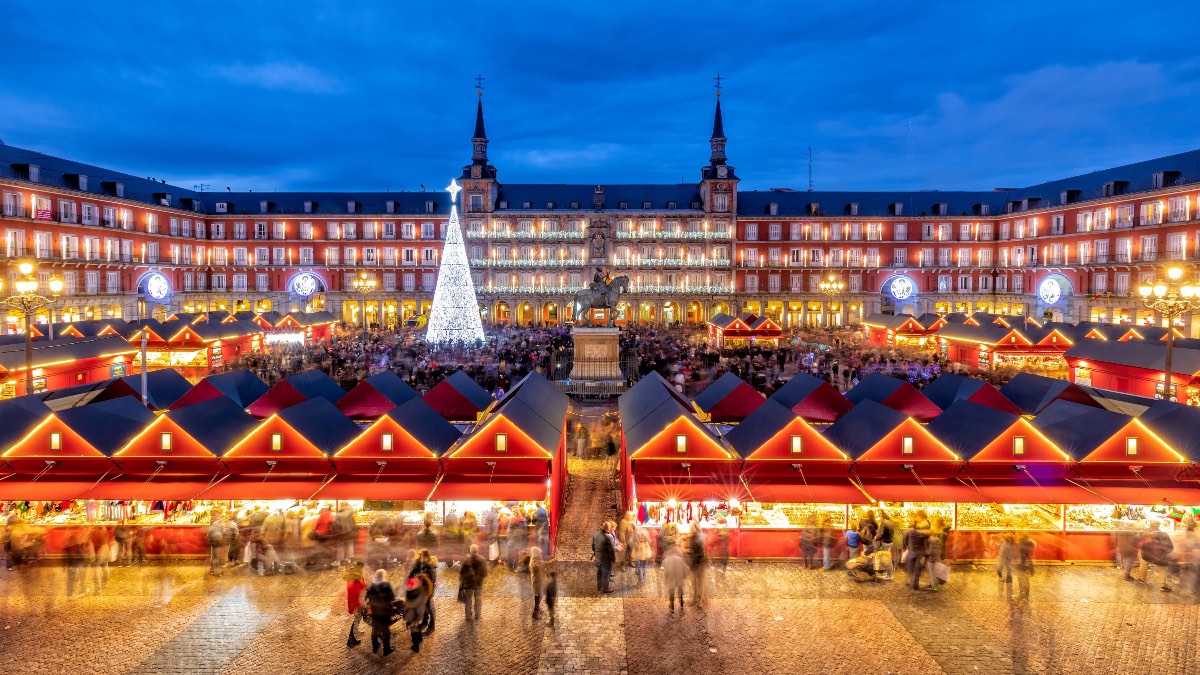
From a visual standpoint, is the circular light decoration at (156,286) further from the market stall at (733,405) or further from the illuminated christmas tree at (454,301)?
the market stall at (733,405)

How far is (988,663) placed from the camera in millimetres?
11078

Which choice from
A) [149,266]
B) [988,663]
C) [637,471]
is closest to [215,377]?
[637,471]

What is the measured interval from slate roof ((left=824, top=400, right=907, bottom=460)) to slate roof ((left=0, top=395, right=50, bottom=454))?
18823 millimetres

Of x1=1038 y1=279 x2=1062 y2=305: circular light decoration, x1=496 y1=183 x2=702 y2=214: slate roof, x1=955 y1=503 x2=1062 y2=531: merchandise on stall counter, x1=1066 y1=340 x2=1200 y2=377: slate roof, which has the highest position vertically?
x1=496 y1=183 x2=702 y2=214: slate roof

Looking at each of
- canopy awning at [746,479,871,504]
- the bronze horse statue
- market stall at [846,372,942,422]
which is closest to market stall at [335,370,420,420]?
canopy awning at [746,479,871,504]

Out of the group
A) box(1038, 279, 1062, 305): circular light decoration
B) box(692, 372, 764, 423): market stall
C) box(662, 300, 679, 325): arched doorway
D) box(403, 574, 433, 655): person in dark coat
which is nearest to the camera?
box(403, 574, 433, 655): person in dark coat

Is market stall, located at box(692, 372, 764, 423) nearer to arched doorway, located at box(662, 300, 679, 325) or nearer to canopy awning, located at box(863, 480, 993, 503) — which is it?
canopy awning, located at box(863, 480, 993, 503)

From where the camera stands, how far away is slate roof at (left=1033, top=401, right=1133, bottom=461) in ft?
53.1

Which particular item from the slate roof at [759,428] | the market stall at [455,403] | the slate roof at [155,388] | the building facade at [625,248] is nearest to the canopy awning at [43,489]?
the slate roof at [155,388]

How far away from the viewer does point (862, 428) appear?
57.3 feet

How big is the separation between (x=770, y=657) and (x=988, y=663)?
338cm

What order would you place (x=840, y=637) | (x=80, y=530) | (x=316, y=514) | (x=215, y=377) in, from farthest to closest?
1. (x=215, y=377)
2. (x=316, y=514)
3. (x=80, y=530)
4. (x=840, y=637)

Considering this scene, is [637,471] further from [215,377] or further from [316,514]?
[215,377]

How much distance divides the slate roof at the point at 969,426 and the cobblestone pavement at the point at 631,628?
10.2ft
